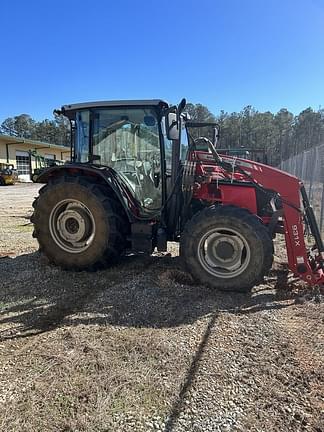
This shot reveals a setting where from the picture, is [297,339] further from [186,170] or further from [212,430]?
[186,170]

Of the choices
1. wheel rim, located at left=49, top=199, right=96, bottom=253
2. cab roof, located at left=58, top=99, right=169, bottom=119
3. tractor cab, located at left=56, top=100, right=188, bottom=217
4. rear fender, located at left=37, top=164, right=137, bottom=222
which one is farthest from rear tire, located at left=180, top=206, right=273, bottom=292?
cab roof, located at left=58, top=99, right=169, bottom=119

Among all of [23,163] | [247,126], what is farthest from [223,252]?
[247,126]

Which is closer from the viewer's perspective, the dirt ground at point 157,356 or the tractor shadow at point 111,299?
the dirt ground at point 157,356

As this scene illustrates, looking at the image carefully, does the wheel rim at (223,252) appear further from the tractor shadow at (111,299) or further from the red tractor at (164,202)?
the tractor shadow at (111,299)

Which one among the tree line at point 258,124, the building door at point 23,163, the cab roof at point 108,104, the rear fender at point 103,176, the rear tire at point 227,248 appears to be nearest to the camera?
the rear tire at point 227,248

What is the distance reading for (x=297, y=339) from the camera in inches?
127

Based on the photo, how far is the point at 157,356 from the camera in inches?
116

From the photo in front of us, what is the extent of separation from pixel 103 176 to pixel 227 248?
187 centimetres

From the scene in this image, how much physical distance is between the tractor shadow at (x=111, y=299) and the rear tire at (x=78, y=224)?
0.24 m

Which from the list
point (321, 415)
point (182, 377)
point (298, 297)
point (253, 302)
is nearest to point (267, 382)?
point (321, 415)

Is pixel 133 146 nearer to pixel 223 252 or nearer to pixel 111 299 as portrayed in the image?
pixel 223 252

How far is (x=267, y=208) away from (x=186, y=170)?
1.18m

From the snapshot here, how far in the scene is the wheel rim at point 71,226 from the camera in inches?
196

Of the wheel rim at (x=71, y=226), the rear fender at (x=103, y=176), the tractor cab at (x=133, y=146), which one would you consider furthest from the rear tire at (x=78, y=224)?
the tractor cab at (x=133, y=146)
